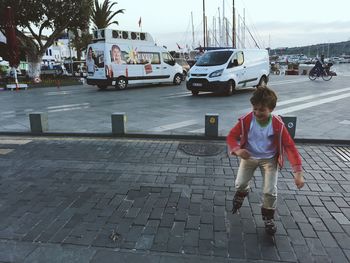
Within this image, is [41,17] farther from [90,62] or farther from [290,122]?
[290,122]

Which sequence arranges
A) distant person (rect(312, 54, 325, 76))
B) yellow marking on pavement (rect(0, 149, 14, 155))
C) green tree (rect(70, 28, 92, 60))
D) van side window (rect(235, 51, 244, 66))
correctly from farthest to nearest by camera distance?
green tree (rect(70, 28, 92, 60))
distant person (rect(312, 54, 325, 76))
van side window (rect(235, 51, 244, 66))
yellow marking on pavement (rect(0, 149, 14, 155))

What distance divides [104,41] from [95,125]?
10.2 m

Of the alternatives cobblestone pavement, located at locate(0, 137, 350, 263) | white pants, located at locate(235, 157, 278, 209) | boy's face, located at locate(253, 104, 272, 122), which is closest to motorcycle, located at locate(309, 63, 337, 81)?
cobblestone pavement, located at locate(0, 137, 350, 263)

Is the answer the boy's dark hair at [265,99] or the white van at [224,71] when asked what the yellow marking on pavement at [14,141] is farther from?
the white van at [224,71]

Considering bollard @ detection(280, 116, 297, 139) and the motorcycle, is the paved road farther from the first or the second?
the motorcycle

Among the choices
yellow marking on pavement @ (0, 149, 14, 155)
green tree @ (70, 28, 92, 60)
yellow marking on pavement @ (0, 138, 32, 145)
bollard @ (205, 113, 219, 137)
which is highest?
green tree @ (70, 28, 92, 60)

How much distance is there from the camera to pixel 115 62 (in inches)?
686

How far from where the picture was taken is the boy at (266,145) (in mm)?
2852

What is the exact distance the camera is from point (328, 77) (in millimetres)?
21984

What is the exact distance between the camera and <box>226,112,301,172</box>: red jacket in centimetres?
288

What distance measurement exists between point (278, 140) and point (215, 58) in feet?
39.1

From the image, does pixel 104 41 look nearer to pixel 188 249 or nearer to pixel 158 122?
pixel 158 122

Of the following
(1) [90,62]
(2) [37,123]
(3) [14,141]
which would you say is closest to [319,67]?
(1) [90,62]

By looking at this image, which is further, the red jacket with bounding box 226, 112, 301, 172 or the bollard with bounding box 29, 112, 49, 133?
the bollard with bounding box 29, 112, 49, 133
